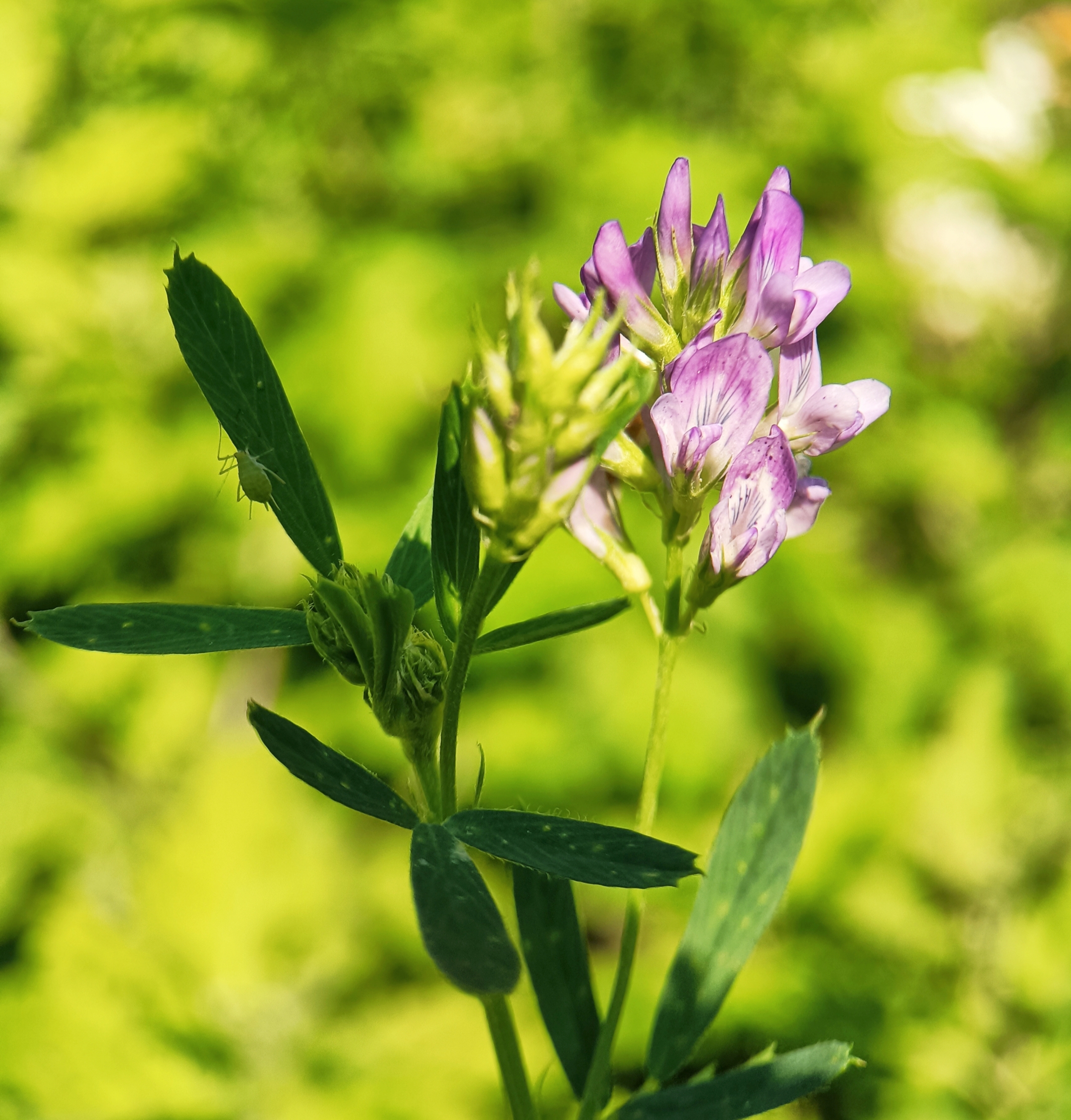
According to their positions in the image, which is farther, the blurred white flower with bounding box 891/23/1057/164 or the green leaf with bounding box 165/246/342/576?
the blurred white flower with bounding box 891/23/1057/164

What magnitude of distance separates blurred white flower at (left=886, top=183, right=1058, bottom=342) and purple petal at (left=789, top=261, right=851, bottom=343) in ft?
6.58

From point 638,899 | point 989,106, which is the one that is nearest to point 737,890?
point 638,899

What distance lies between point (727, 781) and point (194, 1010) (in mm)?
807

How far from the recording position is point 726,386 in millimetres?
410

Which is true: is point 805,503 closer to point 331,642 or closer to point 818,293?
point 818,293

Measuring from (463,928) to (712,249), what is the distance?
0.27m

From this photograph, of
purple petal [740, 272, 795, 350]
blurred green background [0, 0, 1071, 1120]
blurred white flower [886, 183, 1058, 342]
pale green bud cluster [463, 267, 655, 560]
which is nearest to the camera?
pale green bud cluster [463, 267, 655, 560]

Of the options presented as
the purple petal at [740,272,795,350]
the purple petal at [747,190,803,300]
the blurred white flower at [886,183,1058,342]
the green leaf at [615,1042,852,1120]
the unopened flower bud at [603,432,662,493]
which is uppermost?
the blurred white flower at [886,183,1058,342]

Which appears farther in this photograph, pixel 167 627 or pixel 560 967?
pixel 560 967

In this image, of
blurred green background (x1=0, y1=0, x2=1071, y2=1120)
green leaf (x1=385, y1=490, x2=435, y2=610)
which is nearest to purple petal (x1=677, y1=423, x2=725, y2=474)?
green leaf (x1=385, y1=490, x2=435, y2=610)

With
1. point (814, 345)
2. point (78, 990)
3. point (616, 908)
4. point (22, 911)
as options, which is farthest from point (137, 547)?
point (814, 345)

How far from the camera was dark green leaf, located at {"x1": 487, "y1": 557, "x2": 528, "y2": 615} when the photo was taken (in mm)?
371

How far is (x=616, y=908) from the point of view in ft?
5.51

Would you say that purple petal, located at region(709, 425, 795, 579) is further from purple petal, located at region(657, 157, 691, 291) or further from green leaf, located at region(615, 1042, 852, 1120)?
green leaf, located at region(615, 1042, 852, 1120)
